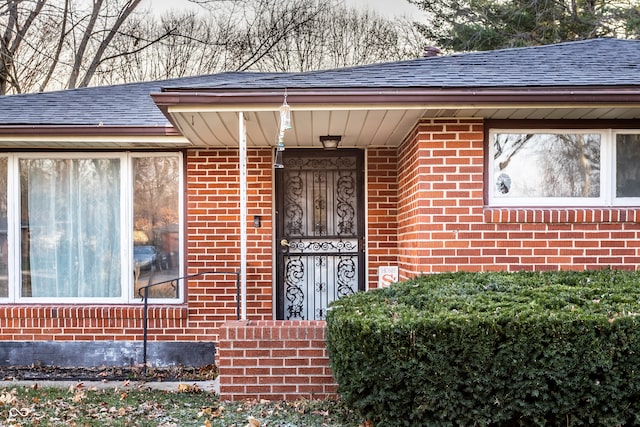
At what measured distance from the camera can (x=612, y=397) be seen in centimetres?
396

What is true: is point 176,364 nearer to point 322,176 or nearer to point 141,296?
point 141,296

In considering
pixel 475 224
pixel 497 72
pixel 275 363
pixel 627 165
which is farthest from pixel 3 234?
pixel 627 165

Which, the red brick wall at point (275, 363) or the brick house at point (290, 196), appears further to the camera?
the brick house at point (290, 196)

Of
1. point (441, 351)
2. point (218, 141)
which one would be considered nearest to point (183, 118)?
point (218, 141)

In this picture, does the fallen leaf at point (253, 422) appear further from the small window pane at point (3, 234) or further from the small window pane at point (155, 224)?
the small window pane at point (3, 234)

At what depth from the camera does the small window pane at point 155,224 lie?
7.52m

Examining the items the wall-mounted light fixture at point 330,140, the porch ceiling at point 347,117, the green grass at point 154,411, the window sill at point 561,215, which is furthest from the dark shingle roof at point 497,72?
the green grass at point 154,411

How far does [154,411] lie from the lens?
5.16 meters

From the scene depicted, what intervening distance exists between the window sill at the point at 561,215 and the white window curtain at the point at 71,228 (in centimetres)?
438

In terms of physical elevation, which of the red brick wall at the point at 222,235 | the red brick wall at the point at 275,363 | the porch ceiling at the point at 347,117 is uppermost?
the porch ceiling at the point at 347,117

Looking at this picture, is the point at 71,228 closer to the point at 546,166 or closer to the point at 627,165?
the point at 546,166

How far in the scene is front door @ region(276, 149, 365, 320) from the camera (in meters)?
7.83

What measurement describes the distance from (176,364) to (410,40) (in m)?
16.7

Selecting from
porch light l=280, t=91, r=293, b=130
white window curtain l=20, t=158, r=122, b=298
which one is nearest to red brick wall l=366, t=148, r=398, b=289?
porch light l=280, t=91, r=293, b=130
